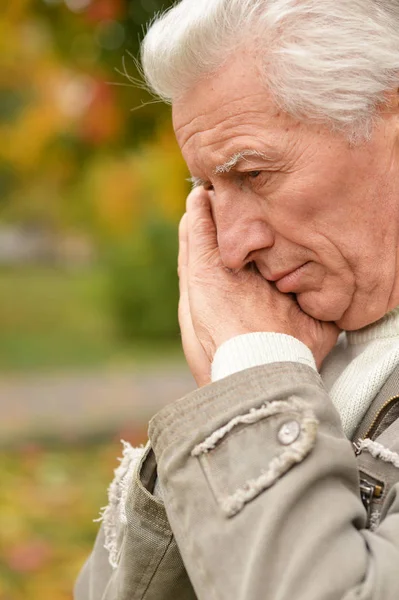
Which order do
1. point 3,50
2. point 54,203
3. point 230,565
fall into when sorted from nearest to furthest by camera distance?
point 230,565
point 3,50
point 54,203

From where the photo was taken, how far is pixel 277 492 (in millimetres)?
1653

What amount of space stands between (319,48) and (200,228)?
0.68 meters

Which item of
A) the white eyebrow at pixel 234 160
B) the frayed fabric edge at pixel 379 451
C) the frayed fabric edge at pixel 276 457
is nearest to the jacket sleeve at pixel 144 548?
the frayed fabric edge at pixel 276 457

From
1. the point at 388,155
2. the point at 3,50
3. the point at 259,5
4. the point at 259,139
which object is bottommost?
the point at 388,155

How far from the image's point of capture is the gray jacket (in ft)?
5.26

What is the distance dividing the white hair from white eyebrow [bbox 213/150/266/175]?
0.13 m

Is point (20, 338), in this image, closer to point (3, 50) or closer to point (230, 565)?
point (3, 50)

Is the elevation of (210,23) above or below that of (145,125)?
below

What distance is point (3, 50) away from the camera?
730 cm

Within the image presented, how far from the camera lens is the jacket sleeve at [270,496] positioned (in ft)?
5.24

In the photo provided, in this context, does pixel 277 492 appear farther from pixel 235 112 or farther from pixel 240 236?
pixel 235 112

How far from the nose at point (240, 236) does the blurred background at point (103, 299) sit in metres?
0.76

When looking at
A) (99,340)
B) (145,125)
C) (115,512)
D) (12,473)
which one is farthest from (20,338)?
(115,512)

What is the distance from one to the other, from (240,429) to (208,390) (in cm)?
12
